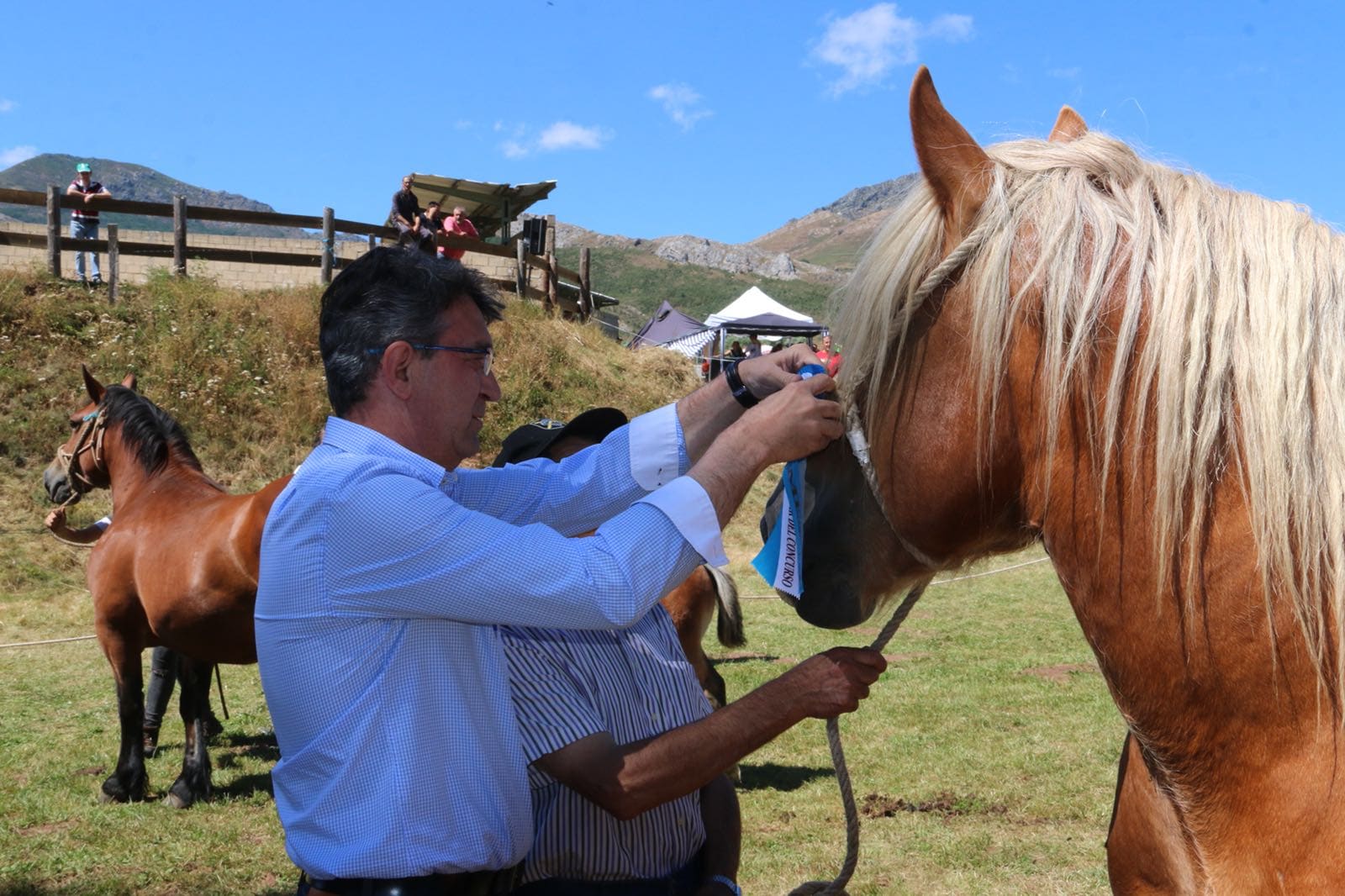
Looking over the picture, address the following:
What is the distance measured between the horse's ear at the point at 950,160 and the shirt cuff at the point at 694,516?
0.53 metres

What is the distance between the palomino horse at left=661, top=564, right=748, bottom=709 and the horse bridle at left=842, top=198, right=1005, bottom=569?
13.0ft

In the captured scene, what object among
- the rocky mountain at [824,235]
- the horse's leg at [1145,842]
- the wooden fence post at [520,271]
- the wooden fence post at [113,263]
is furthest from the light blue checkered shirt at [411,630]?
the rocky mountain at [824,235]

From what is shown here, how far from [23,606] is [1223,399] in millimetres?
11636

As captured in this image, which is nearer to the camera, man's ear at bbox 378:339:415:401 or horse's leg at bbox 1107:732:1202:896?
horse's leg at bbox 1107:732:1202:896

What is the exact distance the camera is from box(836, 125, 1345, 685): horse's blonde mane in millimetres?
1226

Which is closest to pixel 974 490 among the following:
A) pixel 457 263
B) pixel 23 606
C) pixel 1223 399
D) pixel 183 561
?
pixel 1223 399

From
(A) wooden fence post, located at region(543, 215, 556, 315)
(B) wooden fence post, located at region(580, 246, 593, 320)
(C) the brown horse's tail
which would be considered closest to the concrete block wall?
(A) wooden fence post, located at region(543, 215, 556, 315)

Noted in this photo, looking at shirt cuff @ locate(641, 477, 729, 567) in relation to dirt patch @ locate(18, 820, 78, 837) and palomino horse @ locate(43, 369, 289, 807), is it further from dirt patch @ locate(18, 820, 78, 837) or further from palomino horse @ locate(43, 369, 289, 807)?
dirt patch @ locate(18, 820, 78, 837)

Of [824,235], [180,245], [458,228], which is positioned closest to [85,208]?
[180,245]

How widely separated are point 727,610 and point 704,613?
0.34m

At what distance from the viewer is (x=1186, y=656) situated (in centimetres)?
128

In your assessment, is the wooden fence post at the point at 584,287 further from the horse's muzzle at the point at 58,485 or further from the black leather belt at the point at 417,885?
the black leather belt at the point at 417,885

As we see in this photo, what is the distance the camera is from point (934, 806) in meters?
5.49

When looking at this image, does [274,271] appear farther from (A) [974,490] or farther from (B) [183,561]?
(A) [974,490]
